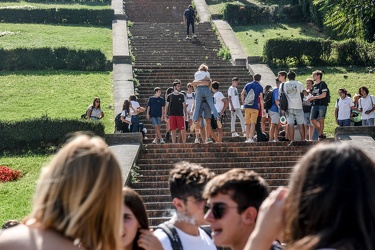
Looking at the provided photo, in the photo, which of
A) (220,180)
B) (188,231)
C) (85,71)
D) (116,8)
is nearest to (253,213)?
(220,180)

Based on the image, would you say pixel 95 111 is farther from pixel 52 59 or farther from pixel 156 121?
pixel 52 59

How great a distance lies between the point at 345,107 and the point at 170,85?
283 inches

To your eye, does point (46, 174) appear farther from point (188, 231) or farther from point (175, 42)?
point (175, 42)

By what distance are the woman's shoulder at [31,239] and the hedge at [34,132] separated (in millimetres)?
14505

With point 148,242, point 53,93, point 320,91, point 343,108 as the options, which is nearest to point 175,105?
point 320,91

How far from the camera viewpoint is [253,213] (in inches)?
178

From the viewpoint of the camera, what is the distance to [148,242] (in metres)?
5.05

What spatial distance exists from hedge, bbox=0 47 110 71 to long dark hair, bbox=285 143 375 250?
2405 cm

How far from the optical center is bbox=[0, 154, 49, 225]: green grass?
13617mm

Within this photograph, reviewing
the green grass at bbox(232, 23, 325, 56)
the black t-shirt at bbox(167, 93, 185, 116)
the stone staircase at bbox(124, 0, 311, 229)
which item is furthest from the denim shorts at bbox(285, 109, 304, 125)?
the green grass at bbox(232, 23, 325, 56)

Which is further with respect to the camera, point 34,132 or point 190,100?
point 190,100

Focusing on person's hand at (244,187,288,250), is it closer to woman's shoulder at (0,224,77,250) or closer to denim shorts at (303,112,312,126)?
woman's shoulder at (0,224,77,250)

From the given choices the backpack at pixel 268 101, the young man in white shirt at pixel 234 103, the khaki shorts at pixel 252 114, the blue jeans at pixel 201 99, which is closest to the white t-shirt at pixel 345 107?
the backpack at pixel 268 101

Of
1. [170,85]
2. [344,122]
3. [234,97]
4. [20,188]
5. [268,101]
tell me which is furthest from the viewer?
[170,85]
